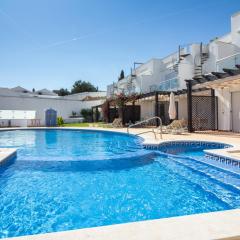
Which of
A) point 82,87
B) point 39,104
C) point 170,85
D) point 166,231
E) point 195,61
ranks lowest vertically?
point 166,231

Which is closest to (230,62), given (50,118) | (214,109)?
(214,109)

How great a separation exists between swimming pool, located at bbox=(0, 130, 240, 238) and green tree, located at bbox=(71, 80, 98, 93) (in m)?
64.7

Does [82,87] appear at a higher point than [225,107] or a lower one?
higher

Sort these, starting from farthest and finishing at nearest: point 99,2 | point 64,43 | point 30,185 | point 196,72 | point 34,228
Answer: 1. point 196,72
2. point 64,43
3. point 99,2
4. point 30,185
5. point 34,228

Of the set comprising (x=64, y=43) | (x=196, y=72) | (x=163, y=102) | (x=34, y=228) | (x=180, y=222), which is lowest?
(x=34, y=228)

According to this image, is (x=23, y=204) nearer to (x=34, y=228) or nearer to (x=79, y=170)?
(x=34, y=228)

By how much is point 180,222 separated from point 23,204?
3.21m

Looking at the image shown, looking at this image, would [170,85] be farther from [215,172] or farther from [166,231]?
[166,231]

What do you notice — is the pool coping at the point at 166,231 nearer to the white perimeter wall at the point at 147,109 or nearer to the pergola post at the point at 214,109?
the pergola post at the point at 214,109

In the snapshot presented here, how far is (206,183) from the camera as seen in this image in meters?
5.98

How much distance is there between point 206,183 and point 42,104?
29038 millimetres

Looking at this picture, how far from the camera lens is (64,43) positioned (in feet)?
55.3

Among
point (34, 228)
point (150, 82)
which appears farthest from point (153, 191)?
point (150, 82)

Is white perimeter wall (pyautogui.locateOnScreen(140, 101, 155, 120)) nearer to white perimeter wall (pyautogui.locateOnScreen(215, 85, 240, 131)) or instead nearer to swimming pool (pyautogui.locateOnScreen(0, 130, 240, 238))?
white perimeter wall (pyautogui.locateOnScreen(215, 85, 240, 131))
